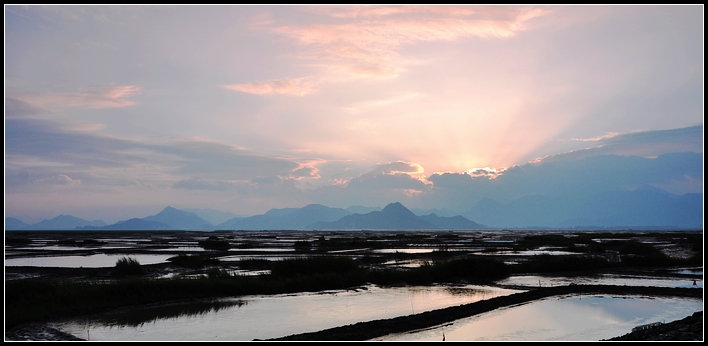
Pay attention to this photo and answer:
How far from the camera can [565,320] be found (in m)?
17.1

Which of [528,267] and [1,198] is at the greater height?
[1,198]

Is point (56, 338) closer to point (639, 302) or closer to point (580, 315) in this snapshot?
point (580, 315)

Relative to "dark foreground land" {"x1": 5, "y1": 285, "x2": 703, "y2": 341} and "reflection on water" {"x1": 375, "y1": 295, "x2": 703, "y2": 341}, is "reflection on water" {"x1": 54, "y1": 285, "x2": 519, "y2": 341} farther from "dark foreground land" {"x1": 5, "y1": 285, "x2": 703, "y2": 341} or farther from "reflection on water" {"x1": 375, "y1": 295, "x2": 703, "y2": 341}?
"reflection on water" {"x1": 375, "y1": 295, "x2": 703, "y2": 341}

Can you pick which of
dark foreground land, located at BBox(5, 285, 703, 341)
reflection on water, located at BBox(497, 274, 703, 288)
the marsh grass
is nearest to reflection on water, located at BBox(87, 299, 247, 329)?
dark foreground land, located at BBox(5, 285, 703, 341)

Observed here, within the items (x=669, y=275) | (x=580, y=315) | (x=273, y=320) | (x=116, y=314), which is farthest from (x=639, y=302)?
(x=116, y=314)

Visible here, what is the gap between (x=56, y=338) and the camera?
14.0 metres

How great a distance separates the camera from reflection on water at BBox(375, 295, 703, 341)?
1467cm

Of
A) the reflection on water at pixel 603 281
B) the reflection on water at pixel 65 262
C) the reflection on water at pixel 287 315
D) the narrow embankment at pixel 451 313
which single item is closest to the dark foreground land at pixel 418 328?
the narrow embankment at pixel 451 313

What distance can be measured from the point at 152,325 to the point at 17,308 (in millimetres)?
5305

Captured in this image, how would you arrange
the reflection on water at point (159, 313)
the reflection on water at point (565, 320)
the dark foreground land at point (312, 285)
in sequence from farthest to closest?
1. the reflection on water at point (159, 313)
2. the reflection on water at point (565, 320)
3. the dark foreground land at point (312, 285)

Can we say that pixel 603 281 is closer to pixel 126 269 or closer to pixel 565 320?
pixel 565 320

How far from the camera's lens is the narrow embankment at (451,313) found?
14070mm

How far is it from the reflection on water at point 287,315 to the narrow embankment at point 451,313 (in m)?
1.31

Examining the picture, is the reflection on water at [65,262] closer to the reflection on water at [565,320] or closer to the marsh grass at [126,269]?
the marsh grass at [126,269]
